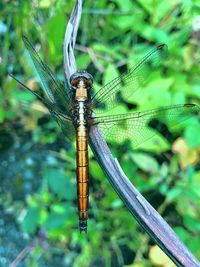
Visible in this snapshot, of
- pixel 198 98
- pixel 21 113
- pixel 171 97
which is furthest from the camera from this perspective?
pixel 21 113

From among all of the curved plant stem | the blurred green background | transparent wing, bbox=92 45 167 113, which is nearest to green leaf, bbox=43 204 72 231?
the blurred green background

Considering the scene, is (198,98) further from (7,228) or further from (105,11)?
(7,228)

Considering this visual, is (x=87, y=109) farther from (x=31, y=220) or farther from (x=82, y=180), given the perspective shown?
(x=31, y=220)

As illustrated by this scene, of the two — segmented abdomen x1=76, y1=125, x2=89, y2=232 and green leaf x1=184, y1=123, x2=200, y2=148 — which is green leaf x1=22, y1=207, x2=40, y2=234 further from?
segmented abdomen x1=76, y1=125, x2=89, y2=232

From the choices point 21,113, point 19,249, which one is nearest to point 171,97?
point 21,113

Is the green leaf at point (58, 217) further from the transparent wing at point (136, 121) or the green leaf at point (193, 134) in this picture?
the transparent wing at point (136, 121)

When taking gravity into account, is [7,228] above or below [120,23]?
below

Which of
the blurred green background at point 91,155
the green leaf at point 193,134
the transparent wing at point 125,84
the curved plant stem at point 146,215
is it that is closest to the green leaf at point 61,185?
the blurred green background at point 91,155
